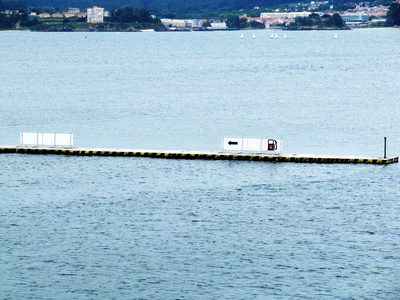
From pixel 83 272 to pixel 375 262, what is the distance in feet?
65.8

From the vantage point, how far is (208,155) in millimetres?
84688

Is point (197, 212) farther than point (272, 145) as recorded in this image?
No

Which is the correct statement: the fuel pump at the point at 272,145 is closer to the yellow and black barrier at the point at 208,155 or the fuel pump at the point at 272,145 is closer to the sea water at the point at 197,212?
the yellow and black barrier at the point at 208,155

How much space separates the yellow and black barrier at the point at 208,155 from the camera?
82.5 metres

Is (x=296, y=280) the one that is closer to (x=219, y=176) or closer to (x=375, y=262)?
(x=375, y=262)

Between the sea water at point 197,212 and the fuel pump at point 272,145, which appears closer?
the sea water at point 197,212

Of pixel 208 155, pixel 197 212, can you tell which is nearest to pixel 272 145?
pixel 208 155

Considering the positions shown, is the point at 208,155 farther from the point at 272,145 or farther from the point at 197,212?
the point at 197,212

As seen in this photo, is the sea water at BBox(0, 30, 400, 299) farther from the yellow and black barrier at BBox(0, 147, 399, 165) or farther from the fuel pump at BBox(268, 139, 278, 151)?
the fuel pump at BBox(268, 139, 278, 151)

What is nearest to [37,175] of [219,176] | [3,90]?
[219,176]

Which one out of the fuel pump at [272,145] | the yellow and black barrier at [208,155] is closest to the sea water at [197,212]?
the yellow and black barrier at [208,155]

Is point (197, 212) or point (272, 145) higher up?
point (272, 145)

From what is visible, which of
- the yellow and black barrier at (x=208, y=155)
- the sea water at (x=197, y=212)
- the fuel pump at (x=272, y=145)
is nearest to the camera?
the sea water at (x=197, y=212)

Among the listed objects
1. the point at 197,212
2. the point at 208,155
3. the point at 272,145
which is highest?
the point at 272,145
